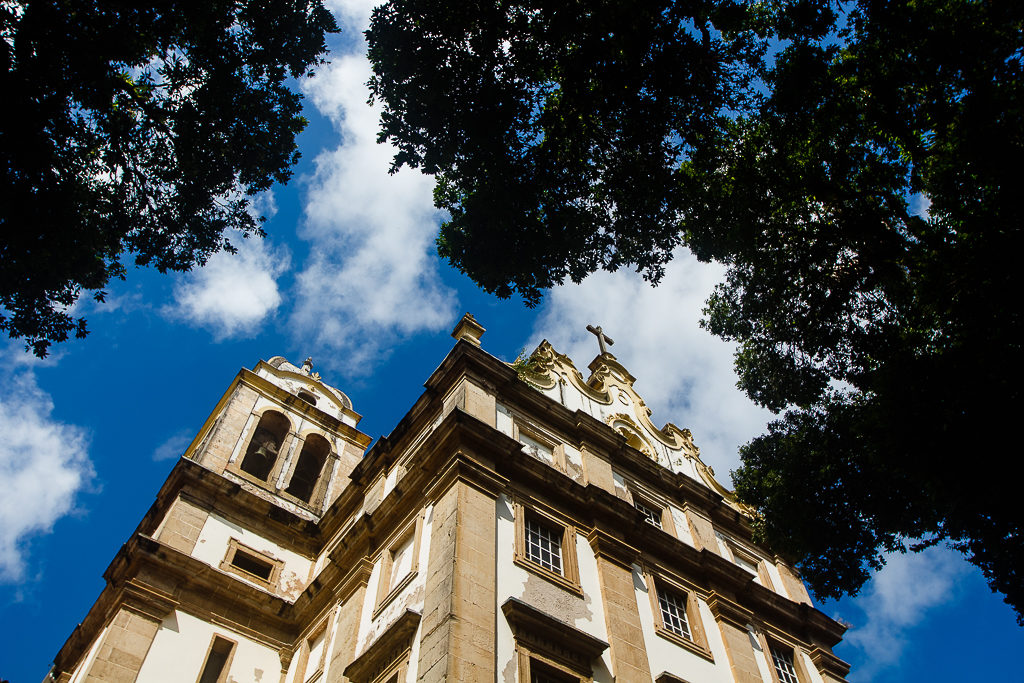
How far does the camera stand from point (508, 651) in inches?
472

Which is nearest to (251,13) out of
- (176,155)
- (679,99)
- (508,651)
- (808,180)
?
(176,155)

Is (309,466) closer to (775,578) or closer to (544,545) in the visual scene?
(544,545)

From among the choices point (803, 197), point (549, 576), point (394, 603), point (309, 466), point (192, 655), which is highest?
point (309, 466)

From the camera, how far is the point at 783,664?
703 inches

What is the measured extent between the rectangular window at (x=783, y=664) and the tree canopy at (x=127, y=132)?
612 inches

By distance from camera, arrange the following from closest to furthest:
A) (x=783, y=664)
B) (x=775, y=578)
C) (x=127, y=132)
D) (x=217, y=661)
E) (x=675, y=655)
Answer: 1. (x=127, y=132)
2. (x=675, y=655)
3. (x=217, y=661)
4. (x=783, y=664)
5. (x=775, y=578)

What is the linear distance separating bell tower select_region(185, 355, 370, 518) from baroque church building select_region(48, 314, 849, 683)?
163 millimetres

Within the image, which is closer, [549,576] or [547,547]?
[549,576]

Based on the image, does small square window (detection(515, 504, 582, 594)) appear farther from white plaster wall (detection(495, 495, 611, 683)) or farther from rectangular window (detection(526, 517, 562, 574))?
white plaster wall (detection(495, 495, 611, 683))

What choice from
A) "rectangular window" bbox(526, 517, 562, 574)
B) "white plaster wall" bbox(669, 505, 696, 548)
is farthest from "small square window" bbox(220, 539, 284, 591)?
"white plaster wall" bbox(669, 505, 696, 548)

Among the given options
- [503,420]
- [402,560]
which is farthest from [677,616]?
[402,560]

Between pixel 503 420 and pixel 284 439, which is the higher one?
pixel 284 439

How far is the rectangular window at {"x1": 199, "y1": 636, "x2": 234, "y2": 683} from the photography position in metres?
16.8

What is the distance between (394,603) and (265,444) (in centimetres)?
1267
